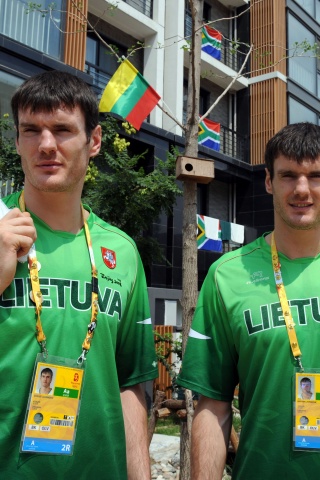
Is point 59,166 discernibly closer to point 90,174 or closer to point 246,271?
point 246,271

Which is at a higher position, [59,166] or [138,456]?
[59,166]

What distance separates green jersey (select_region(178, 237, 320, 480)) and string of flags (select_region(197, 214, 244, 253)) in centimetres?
1183

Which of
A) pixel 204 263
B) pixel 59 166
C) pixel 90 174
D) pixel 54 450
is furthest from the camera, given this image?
pixel 204 263

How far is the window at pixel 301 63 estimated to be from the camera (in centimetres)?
1831

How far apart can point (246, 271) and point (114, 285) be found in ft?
1.94

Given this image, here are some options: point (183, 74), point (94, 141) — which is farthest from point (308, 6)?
point (94, 141)

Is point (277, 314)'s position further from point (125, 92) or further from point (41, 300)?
point (125, 92)

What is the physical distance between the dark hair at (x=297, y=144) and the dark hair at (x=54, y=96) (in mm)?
788

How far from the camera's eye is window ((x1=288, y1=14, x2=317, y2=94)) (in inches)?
721

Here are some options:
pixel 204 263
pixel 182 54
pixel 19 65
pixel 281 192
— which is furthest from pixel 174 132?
pixel 281 192

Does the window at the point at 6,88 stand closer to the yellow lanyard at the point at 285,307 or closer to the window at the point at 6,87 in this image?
the window at the point at 6,87

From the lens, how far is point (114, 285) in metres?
2.08

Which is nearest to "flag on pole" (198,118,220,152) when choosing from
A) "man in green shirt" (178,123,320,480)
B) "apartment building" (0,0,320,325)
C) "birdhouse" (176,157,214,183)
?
"apartment building" (0,0,320,325)

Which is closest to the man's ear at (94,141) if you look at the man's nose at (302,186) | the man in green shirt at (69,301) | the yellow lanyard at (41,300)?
the man in green shirt at (69,301)
